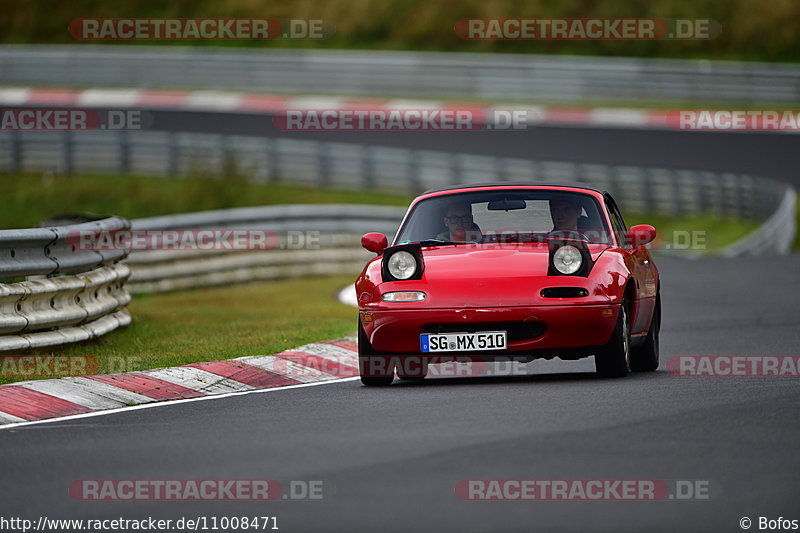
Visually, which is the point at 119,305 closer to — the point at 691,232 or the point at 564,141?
the point at 691,232

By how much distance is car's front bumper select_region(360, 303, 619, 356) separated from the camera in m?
9.77

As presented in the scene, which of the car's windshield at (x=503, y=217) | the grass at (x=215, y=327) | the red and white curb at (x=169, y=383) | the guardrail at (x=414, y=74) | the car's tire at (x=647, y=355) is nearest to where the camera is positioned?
the red and white curb at (x=169, y=383)

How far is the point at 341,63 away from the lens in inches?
1567

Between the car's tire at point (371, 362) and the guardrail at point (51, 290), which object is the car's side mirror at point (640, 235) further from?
the guardrail at point (51, 290)

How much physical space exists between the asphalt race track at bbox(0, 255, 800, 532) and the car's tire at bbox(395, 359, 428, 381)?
0.26m

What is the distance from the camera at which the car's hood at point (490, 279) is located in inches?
386

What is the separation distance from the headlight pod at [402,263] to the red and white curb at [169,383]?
1080 millimetres

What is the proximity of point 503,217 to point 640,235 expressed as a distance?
105 centimetres

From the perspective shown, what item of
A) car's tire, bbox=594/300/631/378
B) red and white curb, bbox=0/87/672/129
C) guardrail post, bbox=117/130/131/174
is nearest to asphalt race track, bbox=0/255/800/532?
car's tire, bbox=594/300/631/378

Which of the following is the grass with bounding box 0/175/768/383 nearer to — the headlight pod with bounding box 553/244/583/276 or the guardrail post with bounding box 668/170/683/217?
the guardrail post with bounding box 668/170/683/217

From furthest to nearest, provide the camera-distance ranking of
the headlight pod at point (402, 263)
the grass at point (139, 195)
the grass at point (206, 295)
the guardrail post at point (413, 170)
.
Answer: the guardrail post at point (413, 170), the grass at point (139, 195), the grass at point (206, 295), the headlight pod at point (402, 263)

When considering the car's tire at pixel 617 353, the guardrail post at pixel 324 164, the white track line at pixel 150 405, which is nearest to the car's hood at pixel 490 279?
the car's tire at pixel 617 353

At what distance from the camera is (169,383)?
10.1 m

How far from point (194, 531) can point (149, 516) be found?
0.98 feet
